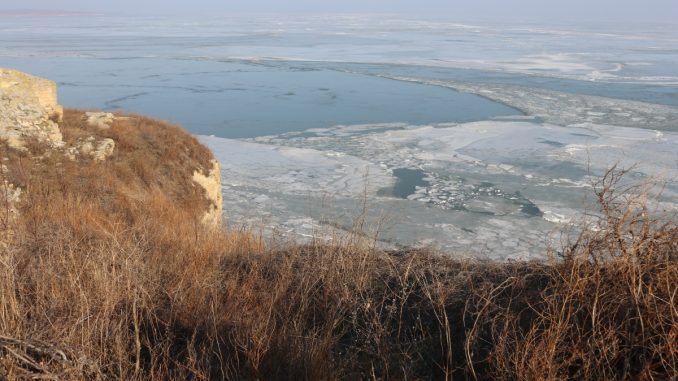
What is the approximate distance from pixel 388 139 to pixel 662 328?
12.4 metres

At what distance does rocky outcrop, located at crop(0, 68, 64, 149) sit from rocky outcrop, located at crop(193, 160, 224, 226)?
200 centimetres

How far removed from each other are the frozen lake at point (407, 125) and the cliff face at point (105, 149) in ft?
3.05

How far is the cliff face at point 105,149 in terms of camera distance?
808cm

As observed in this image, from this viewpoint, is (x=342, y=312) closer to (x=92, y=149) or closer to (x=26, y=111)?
(x=92, y=149)

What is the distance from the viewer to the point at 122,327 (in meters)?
3.32

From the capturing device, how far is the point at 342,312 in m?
3.55

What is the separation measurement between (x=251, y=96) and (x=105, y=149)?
12.2 metres

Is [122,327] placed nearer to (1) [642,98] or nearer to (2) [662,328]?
(2) [662,328]

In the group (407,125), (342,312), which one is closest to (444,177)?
(407,125)

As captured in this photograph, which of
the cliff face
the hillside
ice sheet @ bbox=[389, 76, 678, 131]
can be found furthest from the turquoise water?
the hillside

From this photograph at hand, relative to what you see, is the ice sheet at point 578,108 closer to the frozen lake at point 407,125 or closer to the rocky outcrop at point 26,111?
the frozen lake at point 407,125

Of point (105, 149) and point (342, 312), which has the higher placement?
point (342, 312)

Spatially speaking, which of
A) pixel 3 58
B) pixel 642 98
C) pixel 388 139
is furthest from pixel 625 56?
pixel 3 58

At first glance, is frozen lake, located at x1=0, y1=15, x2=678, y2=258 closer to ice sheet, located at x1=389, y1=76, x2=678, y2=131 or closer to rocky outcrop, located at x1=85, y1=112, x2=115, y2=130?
ice sheet, located at x1=389, y1=76, x2=678, y2=131
